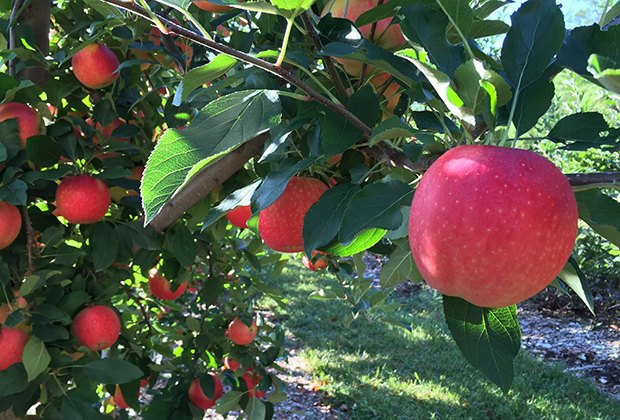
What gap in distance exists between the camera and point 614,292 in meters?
4.82

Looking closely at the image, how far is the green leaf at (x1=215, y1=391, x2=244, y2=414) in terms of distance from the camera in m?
1.78

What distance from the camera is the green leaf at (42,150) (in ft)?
3.68

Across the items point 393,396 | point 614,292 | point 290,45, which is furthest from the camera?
point 614,292

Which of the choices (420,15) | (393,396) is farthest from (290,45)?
(393,396)

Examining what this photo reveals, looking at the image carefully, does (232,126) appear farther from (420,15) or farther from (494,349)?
(494,349)

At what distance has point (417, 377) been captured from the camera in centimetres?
358

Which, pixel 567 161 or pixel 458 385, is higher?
pixel 567 161

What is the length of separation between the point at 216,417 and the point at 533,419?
164 centimetres

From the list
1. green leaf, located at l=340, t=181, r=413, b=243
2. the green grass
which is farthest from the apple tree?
the green grass

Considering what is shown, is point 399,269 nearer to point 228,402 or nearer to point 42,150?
point 42,150

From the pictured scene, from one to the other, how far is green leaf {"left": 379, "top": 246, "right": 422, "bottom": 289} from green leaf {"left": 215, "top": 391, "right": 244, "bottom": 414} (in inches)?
41.7

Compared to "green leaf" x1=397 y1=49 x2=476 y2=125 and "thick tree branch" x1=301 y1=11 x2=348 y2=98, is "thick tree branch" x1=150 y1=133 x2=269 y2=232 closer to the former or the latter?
"thick tree branch" x1=301 y1=11 x2=348 y2=98

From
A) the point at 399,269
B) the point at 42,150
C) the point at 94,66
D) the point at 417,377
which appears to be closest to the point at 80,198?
the point at 42,150

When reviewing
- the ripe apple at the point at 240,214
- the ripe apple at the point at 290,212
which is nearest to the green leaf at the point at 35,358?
the ripe apple at the point at 240,214
